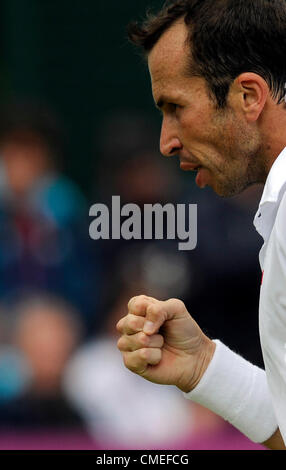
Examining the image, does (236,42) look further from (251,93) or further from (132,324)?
(132,324)

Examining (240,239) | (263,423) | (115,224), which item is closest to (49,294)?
(115,224)

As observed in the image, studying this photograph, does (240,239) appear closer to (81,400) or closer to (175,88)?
(81,400)

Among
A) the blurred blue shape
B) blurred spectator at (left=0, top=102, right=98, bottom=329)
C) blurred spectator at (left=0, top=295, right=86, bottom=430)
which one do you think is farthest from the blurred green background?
the blurred blue shape

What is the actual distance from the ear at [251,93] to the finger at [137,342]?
25.3 inches

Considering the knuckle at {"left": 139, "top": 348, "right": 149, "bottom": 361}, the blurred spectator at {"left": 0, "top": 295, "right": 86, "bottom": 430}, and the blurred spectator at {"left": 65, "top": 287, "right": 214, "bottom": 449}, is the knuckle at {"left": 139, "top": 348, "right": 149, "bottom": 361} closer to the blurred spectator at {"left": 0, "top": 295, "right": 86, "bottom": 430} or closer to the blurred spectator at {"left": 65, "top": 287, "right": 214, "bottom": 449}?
the blurred spectator at {"left": 65, "top": 287, "right": 214, "bottom": 449}

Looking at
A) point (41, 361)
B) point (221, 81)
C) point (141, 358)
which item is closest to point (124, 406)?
point (41, 361)

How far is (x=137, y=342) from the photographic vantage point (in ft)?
8.29

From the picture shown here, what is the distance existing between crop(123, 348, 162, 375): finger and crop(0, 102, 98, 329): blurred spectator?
7.28ft

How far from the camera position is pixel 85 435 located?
465 cm

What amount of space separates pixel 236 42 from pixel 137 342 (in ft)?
2.78

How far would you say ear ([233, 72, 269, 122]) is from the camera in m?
2.47

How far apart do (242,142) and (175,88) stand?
240mm

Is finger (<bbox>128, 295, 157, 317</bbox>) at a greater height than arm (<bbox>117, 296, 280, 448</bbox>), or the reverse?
finger (<bbox>128, 295, 157, 317</bbox>)

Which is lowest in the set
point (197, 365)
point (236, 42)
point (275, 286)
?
point (197, 365)
